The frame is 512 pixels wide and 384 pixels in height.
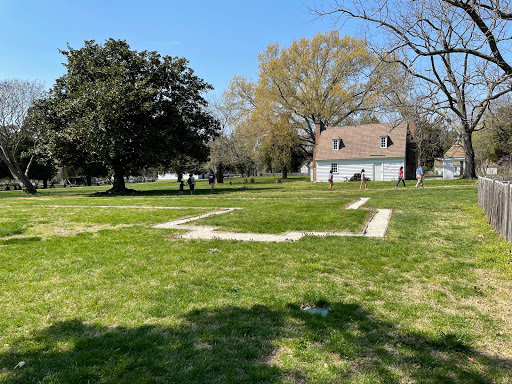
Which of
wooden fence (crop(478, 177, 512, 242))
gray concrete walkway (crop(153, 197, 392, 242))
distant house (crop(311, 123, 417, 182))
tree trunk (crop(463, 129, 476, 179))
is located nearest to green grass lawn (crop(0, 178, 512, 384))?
wooden fence (crop(478, 177, 512, 242))

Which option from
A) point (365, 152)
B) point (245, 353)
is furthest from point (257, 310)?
point (365, 152)

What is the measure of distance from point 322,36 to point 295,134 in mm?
11173

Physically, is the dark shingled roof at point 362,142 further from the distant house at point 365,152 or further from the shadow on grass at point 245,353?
the shadow on grass at point 245,353

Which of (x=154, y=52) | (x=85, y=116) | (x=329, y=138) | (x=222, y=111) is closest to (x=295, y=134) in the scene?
(x=329, y=138)

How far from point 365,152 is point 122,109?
27.4 meters

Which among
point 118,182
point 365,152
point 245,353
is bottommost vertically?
point 245,353

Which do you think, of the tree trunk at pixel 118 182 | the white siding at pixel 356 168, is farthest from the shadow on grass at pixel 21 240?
the white siding at pixel 356 168

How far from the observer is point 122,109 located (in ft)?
76.3

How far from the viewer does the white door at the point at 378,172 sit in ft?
129

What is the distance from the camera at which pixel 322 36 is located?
38.7 metres

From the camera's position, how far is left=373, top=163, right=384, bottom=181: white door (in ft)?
129

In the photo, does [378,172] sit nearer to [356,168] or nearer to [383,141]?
[356,168]

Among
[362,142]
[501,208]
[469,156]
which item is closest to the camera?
[501,208]

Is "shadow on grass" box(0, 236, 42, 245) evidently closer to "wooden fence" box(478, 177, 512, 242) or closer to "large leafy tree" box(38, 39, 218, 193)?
"wooden fence" box(478, 177, 512, 242)
